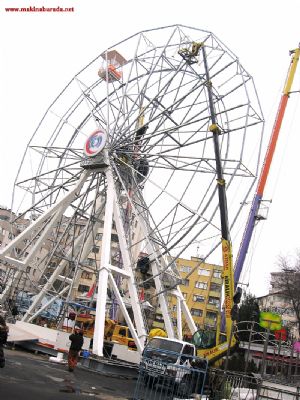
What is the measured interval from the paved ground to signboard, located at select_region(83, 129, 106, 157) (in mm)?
10835

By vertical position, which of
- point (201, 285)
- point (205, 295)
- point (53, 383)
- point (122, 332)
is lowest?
point (53, 383)

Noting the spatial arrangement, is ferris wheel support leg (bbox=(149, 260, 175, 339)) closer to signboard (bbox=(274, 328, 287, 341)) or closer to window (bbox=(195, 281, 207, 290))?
signboard (bbox=(274, 328, 287, 341))

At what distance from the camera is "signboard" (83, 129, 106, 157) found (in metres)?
24.6

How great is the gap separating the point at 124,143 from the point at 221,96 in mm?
5492

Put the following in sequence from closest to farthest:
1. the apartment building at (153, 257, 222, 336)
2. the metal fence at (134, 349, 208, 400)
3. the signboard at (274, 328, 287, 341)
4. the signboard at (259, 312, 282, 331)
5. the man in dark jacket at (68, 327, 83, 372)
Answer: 1. the metal fence at (134, 349, 208, 400)
2. the man in dark jacket at (68, 327, 83, 372)
3. the signboard at (259, 312, 282, 331)
4. the signboard at (274, 328, 287, 341)
5. the apartment building at (153, 257, 222, 336)

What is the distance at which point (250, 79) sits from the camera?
957 inches

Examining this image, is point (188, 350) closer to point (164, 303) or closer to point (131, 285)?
point (131, 285)

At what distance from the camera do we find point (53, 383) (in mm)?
12719

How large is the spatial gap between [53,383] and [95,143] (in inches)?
568

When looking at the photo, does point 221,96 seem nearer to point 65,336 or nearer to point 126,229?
point 126,229

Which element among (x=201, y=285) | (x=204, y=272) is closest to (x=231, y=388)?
(x=201, y=285)

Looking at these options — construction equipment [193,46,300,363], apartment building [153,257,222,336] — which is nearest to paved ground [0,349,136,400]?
construction equipment [193,46,300,363]

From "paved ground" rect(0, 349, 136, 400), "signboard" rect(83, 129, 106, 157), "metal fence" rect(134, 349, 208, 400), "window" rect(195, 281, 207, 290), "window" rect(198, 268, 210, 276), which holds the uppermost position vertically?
"window" rect(198, 268, 210, 276)

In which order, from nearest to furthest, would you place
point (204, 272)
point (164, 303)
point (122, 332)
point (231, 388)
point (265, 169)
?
point (231, 388) → point (164, 303) → point (122, 332) → point (265, 169) → point (204, 272)
